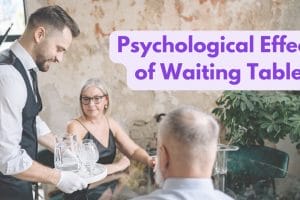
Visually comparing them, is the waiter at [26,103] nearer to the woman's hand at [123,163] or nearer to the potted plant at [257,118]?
the woman's hand at [123,163]

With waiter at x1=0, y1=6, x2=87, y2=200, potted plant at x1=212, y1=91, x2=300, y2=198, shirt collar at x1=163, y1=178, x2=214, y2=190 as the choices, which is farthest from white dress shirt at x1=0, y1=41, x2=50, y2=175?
potted plant at x1=212, y1=91, x2=300, y2=198

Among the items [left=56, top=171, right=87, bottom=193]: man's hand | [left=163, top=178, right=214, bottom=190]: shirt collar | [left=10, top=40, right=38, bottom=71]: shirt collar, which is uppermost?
[left=10, top=40, right=38, bottom=71]: shirt collar

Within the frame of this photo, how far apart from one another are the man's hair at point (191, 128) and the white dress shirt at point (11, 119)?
853 mm

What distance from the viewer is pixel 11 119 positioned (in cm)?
193

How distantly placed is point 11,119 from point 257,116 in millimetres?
1755

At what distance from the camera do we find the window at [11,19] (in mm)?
2730

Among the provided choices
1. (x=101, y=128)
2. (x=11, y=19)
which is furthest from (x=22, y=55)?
(x=101, y=128)

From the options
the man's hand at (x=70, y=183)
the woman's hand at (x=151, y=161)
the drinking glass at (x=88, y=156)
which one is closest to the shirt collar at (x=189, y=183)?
the man's hand at (x=70, y=183)

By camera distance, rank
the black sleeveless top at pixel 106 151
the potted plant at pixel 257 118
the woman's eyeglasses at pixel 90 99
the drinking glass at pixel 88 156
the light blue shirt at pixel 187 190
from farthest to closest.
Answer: the potted plant at pixel 257 118 → the woman's eyeglasses at pixel 90 99 → the black sleeveless top at pixel 106 151 → the drinking glass at pixel 88 156 → the light blue shirt at pixel 187 190

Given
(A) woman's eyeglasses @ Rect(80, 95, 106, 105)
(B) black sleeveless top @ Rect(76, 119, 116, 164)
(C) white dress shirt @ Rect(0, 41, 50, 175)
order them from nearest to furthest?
(C) white dress shirt @ Rect(0, 41, 50, 175)
(B) black sleeveless top @ Rect(76, 119, 116, 164)
(A) woman's eyeglasses @ Rect(80, 95, 106, 105)

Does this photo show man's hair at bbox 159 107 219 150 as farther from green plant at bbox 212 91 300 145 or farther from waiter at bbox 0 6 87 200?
green plant at bbox 212 91 300 145

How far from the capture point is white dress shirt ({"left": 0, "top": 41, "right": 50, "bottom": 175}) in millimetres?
1908

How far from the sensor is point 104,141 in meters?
2.86

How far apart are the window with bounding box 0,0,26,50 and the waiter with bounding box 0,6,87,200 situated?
0.58 meters
